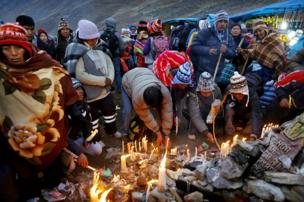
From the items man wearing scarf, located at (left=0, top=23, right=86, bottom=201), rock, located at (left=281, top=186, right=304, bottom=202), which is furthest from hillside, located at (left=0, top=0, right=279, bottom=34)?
man wearing scarf, located at (left=0, top=23, right=86, bottom=201)

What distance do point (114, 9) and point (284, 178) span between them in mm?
36560

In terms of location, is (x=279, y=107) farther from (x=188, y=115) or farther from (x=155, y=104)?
(x=155, y=104)

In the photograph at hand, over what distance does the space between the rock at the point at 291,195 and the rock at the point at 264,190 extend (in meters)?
0.04

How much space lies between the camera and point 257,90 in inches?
245

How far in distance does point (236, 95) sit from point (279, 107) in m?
0.80

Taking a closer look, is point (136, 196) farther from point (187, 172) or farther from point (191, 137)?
point (191, 137)

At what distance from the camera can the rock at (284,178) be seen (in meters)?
3.07

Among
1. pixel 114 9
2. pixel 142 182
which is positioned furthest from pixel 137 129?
pixel 114 9

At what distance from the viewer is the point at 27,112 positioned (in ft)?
11.0

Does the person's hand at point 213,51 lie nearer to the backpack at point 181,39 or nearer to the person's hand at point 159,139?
the person's hand at point 159,139

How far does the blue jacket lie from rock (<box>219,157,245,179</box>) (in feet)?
11.5

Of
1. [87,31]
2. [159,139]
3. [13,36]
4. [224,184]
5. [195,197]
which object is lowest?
[159,139]

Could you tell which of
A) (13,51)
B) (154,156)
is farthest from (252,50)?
(13,51)

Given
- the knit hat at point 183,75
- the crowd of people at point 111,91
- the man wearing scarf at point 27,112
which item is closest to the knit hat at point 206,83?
the crowd of people at point 111,91
